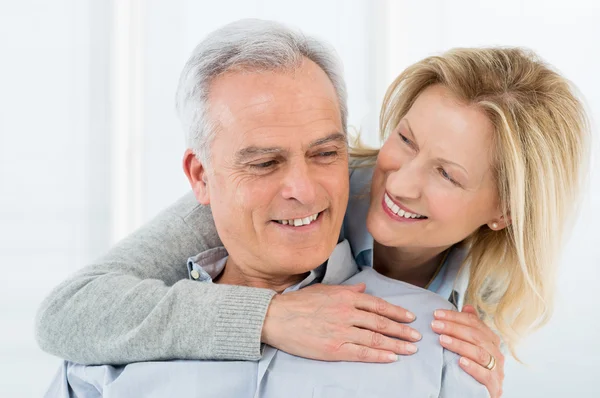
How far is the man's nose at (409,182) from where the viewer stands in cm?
190

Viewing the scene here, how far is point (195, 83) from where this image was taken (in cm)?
184

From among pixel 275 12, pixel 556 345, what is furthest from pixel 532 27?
pixel 556 345

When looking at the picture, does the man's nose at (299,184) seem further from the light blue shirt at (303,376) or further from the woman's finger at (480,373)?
the woman's finger at (480,373)

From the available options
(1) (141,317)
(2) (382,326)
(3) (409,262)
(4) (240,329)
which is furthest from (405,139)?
(1) (141,317)

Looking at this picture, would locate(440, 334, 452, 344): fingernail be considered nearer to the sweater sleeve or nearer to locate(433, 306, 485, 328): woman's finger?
locate(433, 306, 485, 328): woman's finger

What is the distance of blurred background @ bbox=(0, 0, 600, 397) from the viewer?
13.7 ft

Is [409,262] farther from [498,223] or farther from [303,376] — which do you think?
[303,376]

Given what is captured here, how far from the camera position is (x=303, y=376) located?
1595mm

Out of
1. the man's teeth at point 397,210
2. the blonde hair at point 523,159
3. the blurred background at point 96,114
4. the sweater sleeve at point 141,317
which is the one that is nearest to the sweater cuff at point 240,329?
the sweater sleeve at point 141,317

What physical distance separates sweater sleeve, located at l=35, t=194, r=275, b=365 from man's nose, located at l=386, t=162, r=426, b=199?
0.45 meters

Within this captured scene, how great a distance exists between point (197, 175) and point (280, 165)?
297mm

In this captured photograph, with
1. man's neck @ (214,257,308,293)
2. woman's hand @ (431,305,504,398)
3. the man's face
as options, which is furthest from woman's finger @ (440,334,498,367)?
man's neck @ (214,257,308,293)

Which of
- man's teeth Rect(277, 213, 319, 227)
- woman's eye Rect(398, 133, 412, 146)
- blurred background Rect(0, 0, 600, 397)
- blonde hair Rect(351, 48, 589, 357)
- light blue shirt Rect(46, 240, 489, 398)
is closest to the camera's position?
light blue shirt Rect(46, 240, 489, 398)

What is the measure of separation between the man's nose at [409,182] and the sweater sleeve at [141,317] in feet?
1.48
